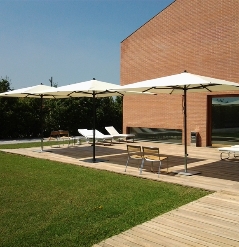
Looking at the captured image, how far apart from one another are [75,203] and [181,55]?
40.8 feet

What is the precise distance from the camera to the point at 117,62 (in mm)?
20219

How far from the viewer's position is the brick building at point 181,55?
14750 millimetres

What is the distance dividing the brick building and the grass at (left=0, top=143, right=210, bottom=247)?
852 centimetres

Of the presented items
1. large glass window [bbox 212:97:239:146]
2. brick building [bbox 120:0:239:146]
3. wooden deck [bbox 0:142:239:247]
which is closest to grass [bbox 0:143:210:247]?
wooden deck [bbox 0:142:239:247]

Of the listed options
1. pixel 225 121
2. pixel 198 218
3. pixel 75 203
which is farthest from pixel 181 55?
pixel 198 218

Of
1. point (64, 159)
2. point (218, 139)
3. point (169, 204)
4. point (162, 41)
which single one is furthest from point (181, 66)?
point (169, 204)

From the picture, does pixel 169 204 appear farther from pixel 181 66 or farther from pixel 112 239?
pixel 181 66

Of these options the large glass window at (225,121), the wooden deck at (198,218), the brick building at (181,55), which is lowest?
the wooden deck at (198,218)

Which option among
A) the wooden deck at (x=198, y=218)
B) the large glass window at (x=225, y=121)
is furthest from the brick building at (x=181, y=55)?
the wooden deck at (x=198, y=218)

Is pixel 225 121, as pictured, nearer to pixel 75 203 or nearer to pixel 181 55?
pixel 181 55

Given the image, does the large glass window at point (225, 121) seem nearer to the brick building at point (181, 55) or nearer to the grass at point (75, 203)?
the brick building at point (181, 55)

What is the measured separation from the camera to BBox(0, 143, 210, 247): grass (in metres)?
4.54

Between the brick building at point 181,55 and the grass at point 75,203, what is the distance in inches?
335

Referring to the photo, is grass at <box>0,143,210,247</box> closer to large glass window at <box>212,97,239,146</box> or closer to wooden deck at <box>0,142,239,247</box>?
wooden deck at <box>0,142,239,247</box>
